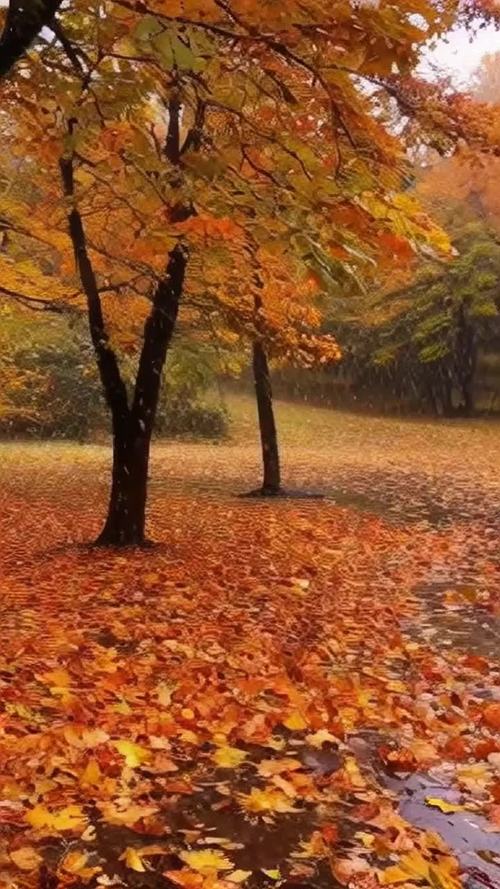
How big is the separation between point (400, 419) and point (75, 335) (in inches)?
568

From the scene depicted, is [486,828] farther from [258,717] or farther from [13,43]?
[13,43]

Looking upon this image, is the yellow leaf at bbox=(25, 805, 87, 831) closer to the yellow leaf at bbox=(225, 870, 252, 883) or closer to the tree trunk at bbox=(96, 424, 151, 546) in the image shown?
the yellow leaf at bbox=(225, 870, 252, 883)

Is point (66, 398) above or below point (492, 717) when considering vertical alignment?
above

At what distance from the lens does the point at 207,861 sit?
3.52 m

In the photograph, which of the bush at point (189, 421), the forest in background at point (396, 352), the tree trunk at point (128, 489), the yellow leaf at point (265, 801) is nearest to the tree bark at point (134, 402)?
the tree trunk at point (128, 489)

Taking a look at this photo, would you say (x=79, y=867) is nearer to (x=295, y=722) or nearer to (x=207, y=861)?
(x=207, y=861)

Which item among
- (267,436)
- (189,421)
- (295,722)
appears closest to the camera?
(295,722)

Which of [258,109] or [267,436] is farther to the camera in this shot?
[267,436]

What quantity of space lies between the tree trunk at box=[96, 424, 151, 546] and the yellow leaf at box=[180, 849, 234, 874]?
677cm

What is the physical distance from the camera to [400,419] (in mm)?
36312

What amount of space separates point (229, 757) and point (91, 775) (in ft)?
2.45

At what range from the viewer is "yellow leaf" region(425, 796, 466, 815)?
159 inches

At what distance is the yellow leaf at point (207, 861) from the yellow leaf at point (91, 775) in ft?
2.34

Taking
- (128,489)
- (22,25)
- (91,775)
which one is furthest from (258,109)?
(128,489)
